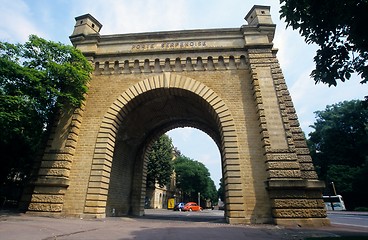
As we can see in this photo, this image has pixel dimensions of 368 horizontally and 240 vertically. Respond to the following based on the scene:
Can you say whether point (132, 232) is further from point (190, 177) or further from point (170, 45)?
point (190, 177)

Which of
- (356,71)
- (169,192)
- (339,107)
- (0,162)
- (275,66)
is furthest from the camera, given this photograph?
(169,192)

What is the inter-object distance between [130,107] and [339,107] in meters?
41.8

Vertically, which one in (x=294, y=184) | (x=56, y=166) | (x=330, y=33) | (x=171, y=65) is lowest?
(x=294, y=184)

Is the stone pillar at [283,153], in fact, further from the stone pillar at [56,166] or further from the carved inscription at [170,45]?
the stone pillar at [56,166]

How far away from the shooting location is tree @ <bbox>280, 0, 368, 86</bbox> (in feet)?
22.9

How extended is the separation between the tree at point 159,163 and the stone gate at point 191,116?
849 inches

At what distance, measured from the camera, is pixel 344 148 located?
1513 inches

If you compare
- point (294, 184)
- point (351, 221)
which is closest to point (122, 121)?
point (294, 184)

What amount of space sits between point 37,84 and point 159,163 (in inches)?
1187

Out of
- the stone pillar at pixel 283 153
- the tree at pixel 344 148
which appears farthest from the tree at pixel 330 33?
the tree at pixel 344 148

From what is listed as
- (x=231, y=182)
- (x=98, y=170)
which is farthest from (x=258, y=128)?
(x=98, y=170)

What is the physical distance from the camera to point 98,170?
1272cm

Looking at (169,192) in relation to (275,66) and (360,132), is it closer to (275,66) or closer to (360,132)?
(360,132)

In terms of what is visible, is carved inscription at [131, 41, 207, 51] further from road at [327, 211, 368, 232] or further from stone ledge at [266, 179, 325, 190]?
road at [327, 211, 368, 232]
